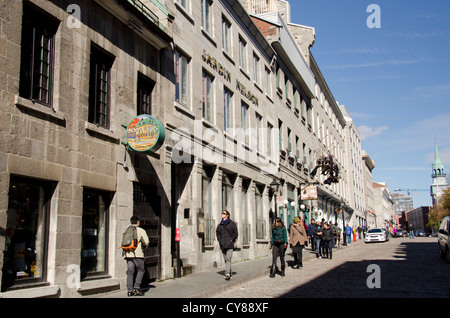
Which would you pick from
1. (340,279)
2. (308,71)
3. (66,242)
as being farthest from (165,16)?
(308,71)

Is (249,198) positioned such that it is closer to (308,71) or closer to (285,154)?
(285,154)

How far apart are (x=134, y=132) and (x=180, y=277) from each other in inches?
184

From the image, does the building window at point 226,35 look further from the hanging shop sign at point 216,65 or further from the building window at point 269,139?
the building window at point 269,139

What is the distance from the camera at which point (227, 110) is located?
757 inches

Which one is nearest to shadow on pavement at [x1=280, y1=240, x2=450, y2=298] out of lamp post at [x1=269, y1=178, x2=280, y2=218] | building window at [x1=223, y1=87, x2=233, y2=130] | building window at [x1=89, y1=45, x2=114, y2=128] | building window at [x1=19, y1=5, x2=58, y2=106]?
building window at [x1=89, y1=45, x2=114, y2=128]

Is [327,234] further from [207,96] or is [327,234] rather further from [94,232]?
[94,232]

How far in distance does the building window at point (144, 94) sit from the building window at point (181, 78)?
160 centimetres

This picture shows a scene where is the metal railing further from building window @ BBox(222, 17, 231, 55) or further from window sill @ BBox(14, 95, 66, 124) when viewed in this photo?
window sill @ BBox(14, 95, 66, 124)

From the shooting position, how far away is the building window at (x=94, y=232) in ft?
32.6

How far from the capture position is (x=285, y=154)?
90.6ft

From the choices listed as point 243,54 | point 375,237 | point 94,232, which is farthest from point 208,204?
point 375,237

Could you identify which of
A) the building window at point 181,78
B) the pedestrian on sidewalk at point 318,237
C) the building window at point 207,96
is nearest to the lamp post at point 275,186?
the pedestrian on sidewalk at point 318,237

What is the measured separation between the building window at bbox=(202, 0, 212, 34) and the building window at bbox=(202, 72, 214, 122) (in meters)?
1.89

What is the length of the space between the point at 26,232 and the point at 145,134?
351cm
